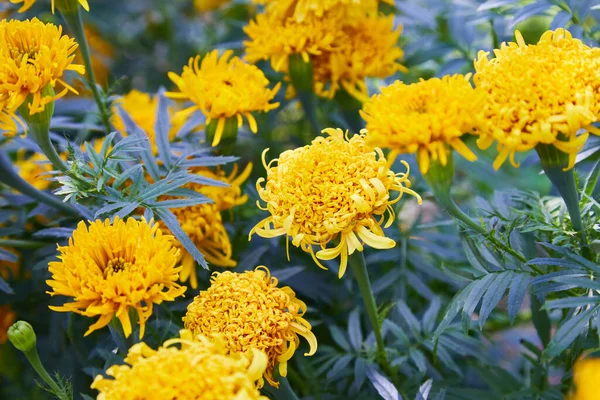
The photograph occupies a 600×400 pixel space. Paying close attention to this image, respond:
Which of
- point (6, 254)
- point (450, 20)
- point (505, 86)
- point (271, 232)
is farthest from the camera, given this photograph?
point (450, 20)

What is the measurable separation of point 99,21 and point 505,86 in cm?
150

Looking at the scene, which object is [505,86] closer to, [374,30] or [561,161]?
[561,161]

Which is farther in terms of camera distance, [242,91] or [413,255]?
[413,255]

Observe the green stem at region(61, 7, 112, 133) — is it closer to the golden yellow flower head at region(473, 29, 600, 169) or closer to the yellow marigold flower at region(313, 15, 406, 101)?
the yellow marigold flower at region(313, 15, 406, 101)

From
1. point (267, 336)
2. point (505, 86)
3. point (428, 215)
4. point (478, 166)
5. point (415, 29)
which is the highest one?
point (505, 86)

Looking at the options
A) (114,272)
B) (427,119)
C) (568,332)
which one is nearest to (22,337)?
(114,272)

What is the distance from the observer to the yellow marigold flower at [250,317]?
782 mm

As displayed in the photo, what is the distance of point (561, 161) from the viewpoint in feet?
2.53

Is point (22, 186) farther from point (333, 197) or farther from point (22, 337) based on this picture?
point (333, 197)

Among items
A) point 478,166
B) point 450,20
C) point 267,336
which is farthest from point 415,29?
point 267,336

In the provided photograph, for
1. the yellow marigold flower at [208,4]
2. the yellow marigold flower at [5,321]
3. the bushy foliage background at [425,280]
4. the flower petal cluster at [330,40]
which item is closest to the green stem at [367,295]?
the bushy foliage background at [425,280]

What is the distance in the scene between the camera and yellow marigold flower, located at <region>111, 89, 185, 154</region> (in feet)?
3.95

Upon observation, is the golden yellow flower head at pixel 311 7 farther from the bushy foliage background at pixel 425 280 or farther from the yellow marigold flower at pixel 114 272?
the yellow marigold flower at pixel 114 272

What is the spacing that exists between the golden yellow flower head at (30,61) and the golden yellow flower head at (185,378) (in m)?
0.38
